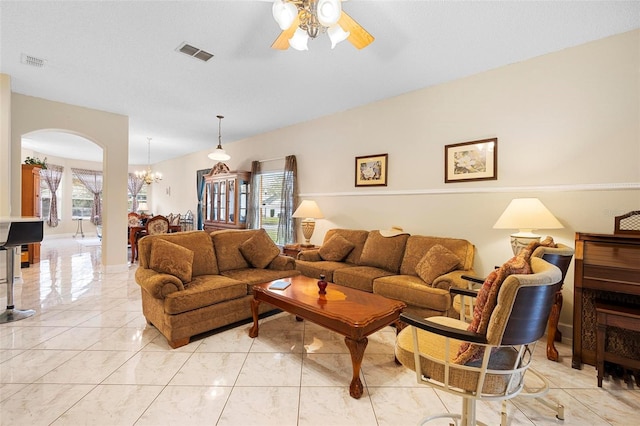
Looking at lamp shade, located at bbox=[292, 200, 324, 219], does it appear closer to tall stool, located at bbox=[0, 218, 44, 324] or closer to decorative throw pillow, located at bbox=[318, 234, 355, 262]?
decorative throw pillow, located at bbox=[318, 234, 355, 262]

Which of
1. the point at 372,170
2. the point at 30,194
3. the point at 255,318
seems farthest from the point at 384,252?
the point at 30,194

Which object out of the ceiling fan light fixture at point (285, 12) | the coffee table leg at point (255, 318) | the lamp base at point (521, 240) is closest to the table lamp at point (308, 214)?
the coffee table leg at point (255, 318)

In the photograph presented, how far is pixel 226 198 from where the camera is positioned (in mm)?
6223

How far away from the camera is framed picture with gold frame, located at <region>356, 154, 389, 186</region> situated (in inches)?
156

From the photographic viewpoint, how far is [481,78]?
314 centimetres

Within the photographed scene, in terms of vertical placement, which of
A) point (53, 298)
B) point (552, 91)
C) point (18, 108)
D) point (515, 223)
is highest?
point (18, 108)

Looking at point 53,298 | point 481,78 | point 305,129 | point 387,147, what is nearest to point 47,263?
point 53,298

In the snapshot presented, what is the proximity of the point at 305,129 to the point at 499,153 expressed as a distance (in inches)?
123

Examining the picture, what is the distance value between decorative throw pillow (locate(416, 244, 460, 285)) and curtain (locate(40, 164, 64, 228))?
11.3 m

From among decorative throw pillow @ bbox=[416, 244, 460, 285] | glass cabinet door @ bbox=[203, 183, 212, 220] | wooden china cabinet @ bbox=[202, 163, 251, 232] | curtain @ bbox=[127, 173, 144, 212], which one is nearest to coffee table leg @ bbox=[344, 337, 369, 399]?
decorative throw pillow @ bbox=[416, 244, 460, 285]

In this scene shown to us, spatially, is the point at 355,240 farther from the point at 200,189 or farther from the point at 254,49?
the point at 200,189

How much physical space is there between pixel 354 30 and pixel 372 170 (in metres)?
2.32

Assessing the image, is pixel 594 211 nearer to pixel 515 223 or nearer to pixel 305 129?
pixel 515 223

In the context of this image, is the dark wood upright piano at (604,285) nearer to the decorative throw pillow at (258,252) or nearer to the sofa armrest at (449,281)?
the sofa armrest at (449,281)
